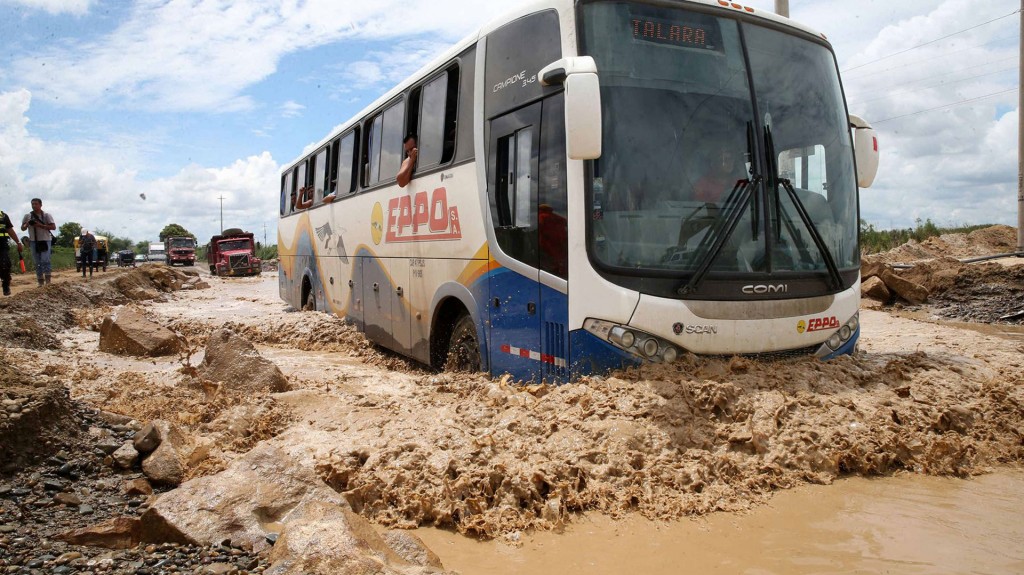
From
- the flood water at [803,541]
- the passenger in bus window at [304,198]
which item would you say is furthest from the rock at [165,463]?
the passenger in bus window at [304,198]

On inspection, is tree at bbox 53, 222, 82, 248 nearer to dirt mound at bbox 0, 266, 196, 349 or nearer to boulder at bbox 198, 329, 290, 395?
dirt mound at bbox 0, 266, 196, 349

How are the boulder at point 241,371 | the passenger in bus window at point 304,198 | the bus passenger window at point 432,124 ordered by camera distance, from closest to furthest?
the boulder at point 241,371
the bus passenger window at point 432,124
the passenger in bus window at point 304,198

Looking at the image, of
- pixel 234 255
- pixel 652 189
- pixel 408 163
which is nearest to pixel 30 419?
pixel 652 189

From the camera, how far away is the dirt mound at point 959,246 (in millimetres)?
25031

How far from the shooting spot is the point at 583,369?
5.25 m

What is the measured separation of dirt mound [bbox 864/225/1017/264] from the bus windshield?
20847 mm

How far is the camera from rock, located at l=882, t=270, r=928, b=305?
1512 cm

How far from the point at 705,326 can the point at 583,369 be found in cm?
90

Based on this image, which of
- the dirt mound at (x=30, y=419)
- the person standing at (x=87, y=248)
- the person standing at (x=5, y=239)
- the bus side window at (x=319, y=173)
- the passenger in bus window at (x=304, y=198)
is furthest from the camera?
the person standing at (x=87, y=248)

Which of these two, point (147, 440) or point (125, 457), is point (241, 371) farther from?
point (125, 457)

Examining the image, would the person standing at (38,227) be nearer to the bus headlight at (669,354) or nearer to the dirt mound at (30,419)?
the dirt mound at (30,419)

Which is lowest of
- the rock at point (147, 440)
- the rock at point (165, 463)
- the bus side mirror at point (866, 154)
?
the rock at point (165, 463)

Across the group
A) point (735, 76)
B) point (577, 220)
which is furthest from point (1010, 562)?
point (735, 76)

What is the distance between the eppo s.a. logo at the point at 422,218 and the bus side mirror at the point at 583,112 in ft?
7.92
